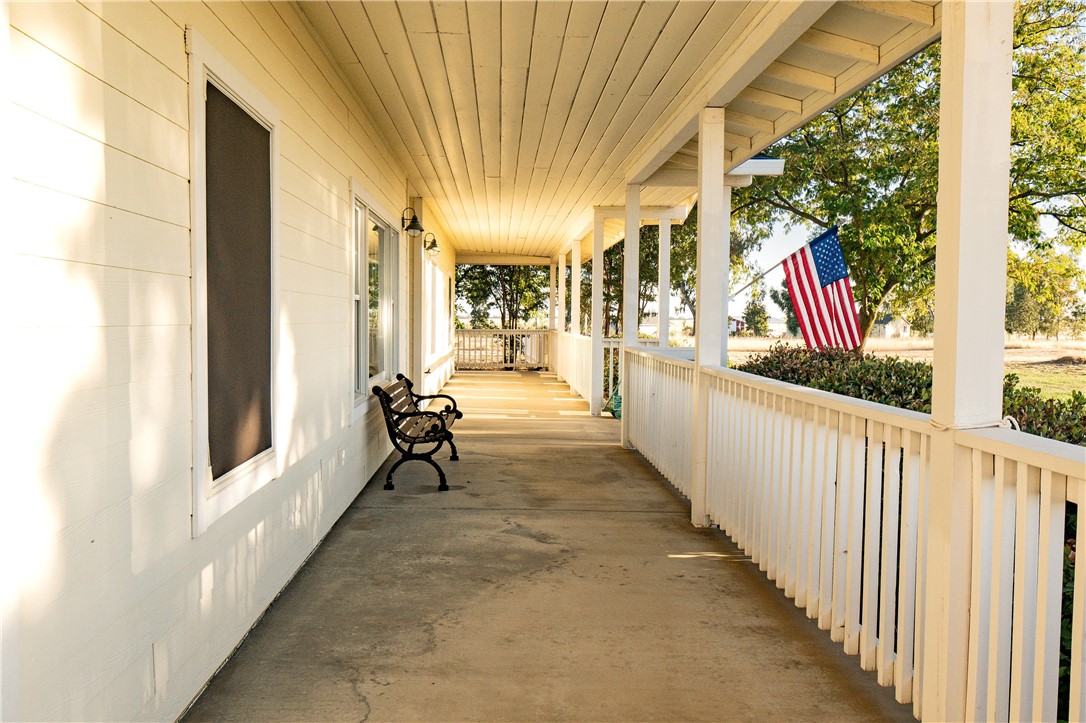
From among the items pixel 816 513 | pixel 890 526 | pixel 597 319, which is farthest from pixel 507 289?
pixel 890 526

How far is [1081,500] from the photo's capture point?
5.13 ft

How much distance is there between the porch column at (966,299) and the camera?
6.60 ft

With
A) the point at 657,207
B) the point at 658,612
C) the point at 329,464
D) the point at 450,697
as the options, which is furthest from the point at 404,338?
the point at 450,697

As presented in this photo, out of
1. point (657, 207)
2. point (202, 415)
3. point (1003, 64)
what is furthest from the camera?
point (657, 207)

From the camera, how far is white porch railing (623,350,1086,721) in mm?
1719

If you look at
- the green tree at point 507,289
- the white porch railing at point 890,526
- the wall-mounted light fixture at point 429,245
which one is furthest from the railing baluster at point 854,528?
the green tree at point 507,289

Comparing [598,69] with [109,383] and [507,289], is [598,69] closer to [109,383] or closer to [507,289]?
[109,383]

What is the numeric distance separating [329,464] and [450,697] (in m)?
2.19

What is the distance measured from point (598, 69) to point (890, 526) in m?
3.02

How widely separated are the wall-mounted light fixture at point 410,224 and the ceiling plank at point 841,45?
414 cm

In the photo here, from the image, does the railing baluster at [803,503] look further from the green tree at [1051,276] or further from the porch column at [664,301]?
the green tree at [1051,276]

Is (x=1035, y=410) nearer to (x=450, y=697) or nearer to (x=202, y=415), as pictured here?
(x=450, y=697)

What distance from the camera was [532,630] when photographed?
3057 mm

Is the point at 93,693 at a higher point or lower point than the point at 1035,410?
lower
